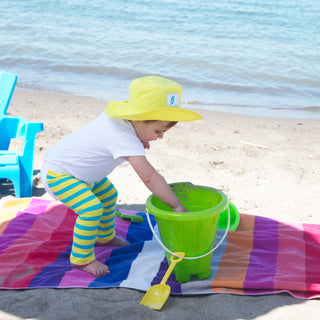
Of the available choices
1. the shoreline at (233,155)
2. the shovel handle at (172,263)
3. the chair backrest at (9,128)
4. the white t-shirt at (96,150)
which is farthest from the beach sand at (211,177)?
the white t-shirt at (96,150)

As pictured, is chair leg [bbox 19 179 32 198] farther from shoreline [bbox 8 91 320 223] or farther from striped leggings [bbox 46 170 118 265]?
striped leggings [bbox 46 170 118 265]

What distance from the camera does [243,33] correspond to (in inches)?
448

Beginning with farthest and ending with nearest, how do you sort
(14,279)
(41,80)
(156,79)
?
1. (41,80)
2. (14,279)
3. (156,79)

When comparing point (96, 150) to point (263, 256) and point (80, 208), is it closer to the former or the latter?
point (80, 208)

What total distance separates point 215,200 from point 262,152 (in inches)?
81.3

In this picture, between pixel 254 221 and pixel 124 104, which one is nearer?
pixel 124 104

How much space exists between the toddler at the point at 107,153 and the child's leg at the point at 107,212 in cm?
9

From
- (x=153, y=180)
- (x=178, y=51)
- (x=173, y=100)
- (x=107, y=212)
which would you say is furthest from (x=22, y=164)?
(x=178, y=51)

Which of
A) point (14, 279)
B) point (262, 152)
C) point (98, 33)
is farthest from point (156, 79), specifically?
point (98, 33)

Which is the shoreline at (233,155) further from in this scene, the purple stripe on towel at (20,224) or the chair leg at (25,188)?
the purple stripe on towel at (20,224)

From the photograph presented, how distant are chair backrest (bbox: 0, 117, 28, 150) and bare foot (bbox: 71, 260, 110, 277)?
5.84ft

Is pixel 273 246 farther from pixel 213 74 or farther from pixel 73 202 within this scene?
pixel 213 74

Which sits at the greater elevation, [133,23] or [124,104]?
[124,104]

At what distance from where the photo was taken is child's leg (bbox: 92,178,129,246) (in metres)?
2.69
